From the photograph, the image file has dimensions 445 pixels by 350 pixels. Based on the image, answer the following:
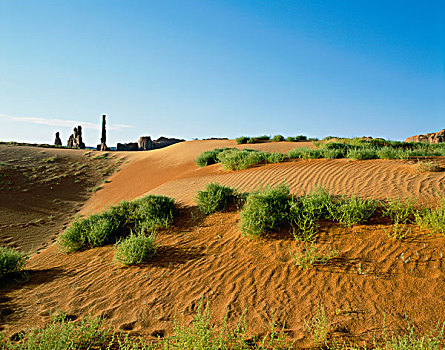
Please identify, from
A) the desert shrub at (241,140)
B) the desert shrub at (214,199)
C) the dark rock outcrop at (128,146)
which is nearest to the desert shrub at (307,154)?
the desert shrub at (214,199)

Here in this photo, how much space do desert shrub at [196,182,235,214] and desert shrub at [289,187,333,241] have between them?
74.1 inches

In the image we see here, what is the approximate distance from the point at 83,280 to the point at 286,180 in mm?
5741

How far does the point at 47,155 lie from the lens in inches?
885

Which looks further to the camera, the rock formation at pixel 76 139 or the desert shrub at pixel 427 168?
the rock formation at pixel 76 139

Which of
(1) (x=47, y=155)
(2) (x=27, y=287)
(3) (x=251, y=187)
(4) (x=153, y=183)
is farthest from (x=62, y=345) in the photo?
(1) (x=47, y=155)

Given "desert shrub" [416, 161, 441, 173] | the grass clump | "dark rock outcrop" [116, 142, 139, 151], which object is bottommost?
the grass clump

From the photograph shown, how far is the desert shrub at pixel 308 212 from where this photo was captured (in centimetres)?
507

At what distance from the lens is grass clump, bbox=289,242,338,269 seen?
14.1 feet

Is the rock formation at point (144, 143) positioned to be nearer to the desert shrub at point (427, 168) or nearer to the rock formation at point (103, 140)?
the rock formation at point (103, 140)

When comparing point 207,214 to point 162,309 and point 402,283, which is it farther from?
point 402,283

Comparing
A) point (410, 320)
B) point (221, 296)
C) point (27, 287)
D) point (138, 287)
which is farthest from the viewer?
point (27, 287)

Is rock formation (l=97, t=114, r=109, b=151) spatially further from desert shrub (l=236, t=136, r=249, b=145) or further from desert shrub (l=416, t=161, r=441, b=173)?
desert shrub (l=416, t=161, r=441, b=173)

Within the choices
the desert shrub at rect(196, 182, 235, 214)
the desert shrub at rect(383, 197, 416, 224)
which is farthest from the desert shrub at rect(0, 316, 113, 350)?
the desert shrub at rect(383, 197, 416, 224)

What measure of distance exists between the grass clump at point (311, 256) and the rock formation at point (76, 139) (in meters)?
50.8
